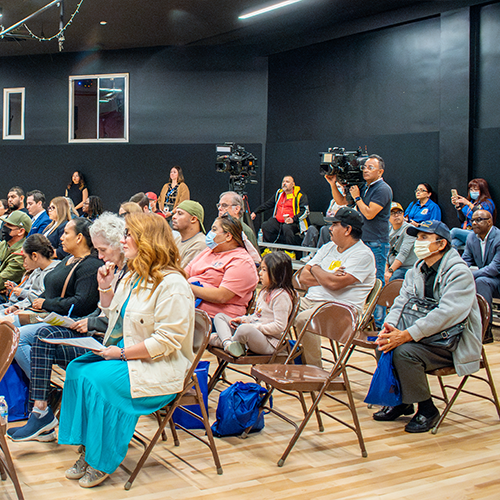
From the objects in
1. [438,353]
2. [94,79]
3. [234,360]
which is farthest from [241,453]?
[94,79]

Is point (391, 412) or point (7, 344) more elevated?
point (7, 344)

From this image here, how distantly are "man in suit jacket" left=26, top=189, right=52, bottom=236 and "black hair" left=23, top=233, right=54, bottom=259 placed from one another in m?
2.24

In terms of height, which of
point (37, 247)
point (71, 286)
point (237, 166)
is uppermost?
point (237, 166)

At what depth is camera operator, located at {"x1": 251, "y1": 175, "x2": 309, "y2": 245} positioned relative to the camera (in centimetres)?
916

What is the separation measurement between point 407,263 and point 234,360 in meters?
3.34

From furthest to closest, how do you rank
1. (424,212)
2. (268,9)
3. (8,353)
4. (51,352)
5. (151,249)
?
(268,9) → (424,212) → (51,352) → (151,249) → (8,353)

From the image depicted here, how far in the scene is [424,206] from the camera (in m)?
8.42

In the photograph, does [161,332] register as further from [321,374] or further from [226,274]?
[226,274]

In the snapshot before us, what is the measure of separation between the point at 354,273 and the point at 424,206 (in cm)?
474

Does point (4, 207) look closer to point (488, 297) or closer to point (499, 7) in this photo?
point (488, 297)

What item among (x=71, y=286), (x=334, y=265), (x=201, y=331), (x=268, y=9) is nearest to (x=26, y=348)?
(x=71, y=286)

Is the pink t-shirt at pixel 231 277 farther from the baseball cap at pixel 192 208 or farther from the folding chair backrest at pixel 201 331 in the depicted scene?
the folding chair backrest at pixel 201 331

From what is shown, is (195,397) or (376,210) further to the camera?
(376,210)

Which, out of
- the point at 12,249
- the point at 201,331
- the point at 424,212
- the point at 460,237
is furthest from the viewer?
the point at 424,212
